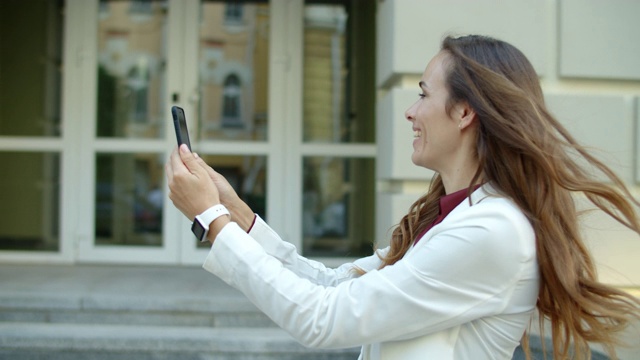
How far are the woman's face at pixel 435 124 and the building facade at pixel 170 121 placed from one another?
404 cm

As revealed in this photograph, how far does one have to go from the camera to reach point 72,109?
5324mm

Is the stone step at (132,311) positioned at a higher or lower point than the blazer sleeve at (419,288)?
lower

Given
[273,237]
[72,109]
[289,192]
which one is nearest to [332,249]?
[289,192]

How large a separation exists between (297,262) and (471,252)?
1.78 feet

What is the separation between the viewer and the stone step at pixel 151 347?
348cm

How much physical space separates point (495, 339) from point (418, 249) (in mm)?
222

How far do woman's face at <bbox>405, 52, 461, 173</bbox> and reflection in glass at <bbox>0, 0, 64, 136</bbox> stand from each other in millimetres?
4955

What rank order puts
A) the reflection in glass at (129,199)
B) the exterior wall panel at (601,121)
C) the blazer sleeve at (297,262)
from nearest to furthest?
1. the blazer sleeve at (297,262)
2. the exterior wall panel at (601,121)
3. the reflection in glass at (129,199)

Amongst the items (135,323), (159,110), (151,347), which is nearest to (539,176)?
(151,347)

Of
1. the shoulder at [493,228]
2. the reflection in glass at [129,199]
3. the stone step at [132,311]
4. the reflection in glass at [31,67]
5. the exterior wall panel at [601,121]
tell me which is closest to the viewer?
the shoulder at [493,228]

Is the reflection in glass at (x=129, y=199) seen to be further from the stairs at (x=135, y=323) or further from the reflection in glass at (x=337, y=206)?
the reflection in glass at (x=337, y=206)

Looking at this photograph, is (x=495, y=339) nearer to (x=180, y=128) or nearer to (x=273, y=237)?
(x=273, y=237)

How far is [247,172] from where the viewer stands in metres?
5.51

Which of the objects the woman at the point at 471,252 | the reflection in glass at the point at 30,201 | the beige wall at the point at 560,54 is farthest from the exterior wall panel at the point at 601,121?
the reflection in glass at the point at 30,201
